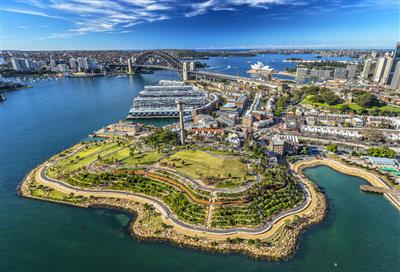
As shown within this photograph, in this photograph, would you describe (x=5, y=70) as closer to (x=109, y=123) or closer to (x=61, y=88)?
(x=61, y=88)

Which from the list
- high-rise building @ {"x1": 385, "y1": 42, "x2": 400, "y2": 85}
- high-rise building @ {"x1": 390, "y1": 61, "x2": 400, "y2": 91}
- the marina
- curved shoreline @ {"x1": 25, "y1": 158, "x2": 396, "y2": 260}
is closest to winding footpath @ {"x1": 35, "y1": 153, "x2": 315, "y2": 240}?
curved shoreline @ {"x1": 25, "y1": 158, "x2": 396, "y2": 260}

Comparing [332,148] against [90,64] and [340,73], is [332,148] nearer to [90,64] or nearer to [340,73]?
[340,73]

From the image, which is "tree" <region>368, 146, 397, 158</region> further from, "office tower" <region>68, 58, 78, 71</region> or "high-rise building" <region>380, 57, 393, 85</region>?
"office tower" <region>68, 58, 78, 71</region>

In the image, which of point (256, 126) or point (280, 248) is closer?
point (280, 248)

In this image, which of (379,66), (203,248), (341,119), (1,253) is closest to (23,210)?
(1,253)

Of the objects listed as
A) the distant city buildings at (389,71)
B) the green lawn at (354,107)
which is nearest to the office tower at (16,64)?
the green lawn at (354,107)
